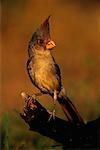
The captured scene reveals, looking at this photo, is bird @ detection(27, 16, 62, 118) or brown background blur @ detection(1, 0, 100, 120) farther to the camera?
brown background blur @ detection(1, 0, 100, 120)

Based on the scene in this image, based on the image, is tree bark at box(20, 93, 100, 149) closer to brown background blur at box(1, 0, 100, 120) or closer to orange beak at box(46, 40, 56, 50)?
orange beak at box(46, 40, 56, 50)

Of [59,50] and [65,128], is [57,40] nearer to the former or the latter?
[59,50]

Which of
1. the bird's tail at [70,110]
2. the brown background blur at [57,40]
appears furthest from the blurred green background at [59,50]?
the bird's tail at [70,110]

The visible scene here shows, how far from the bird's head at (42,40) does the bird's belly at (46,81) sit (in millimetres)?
115

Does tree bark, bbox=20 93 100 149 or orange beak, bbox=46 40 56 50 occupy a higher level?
orange beak, bbox=46 40 56 50

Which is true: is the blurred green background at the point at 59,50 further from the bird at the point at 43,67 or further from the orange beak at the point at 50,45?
the orange beak at the point at 50,45

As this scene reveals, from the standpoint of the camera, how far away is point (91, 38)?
24.7ft

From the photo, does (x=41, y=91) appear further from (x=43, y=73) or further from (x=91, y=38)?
(x=91, y=38)

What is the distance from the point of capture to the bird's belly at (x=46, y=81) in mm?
3238

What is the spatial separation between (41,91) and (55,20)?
486cm

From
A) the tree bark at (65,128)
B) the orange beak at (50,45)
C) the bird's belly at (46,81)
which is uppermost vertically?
the orange beak at (50,45)

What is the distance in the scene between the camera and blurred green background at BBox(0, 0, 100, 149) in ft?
17.2

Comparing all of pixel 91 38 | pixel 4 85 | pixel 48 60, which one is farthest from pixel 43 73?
pixel 91 38

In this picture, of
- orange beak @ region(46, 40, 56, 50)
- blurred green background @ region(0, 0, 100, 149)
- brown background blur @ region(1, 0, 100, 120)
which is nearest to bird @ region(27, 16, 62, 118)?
orange beak @ region(46, 40, 56, 50)
